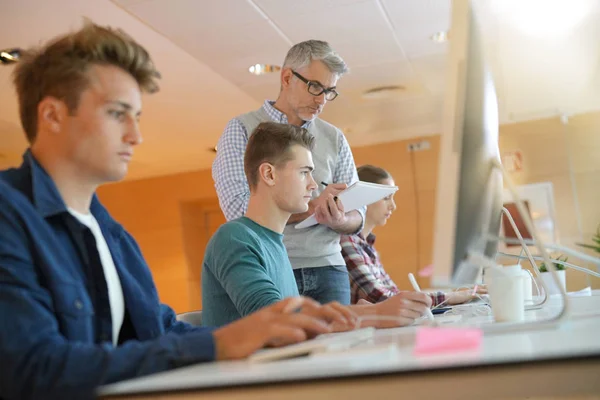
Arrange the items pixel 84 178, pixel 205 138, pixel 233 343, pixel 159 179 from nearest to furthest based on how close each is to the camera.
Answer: pixel 233 343 < pixel 84 178 < pixel 205 138 < pixel 159 179

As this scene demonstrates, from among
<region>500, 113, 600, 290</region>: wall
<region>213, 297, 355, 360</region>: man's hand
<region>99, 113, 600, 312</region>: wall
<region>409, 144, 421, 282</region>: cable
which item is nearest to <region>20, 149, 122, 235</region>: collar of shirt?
<region>213, 297, 355, 360</region>: man's hand

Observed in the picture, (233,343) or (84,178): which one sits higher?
(84,178)

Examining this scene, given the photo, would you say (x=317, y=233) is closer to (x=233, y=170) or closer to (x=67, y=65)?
(x=233, y=170)

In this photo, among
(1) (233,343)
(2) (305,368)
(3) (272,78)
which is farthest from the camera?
(3) (272,78)

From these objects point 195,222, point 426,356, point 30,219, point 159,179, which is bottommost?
point 426,356

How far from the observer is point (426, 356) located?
2.24 ft

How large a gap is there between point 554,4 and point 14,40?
3087 mm

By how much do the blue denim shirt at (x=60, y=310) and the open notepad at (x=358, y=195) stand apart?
0.87 m

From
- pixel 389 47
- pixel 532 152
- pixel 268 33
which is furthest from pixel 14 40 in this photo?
pixel 532 152

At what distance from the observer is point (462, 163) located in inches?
31.7

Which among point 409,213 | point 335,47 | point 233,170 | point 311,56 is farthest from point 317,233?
point 409,213

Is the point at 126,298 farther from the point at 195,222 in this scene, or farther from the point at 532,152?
the point at 195,222

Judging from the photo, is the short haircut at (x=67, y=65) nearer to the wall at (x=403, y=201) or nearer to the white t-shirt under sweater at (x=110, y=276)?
the white t-shirt under sweater at (x=110, y=276)

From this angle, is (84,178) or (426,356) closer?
(426,356)
